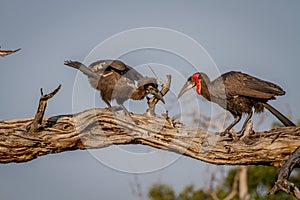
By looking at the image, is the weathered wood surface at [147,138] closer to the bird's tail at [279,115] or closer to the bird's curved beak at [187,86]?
the bird's tail at [279,115]

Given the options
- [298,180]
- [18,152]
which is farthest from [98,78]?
[298,180]

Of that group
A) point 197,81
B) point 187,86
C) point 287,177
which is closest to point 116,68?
point 187,86

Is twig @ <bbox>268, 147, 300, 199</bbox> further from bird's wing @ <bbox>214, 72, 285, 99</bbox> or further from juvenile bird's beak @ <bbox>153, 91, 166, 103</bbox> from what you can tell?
juvenile bird's beak @ <bbox>153, 91, 166, 103</bbox>

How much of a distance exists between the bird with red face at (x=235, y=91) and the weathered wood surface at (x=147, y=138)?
1.01m

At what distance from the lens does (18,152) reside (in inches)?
245

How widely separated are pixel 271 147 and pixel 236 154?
1.21 feet

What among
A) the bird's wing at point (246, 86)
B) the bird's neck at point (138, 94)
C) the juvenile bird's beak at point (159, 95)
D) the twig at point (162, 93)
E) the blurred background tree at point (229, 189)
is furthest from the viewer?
the blurred background tree at point (229, 189)

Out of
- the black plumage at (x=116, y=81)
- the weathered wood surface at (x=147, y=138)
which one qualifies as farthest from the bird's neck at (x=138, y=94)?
the weathered wood surface at (x=147, y=138)

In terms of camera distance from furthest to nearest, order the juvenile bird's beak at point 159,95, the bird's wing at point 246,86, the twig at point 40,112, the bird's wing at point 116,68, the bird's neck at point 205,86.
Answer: the bird's neck at point 205,86 < the bird's wing at point 116,68 < the bird's wing at point 246,86 < the juvenile bird's beak at point 159,95 < the twig at point 40,112

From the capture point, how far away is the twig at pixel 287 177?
18.5ft

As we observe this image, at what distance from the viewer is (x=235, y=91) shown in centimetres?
760

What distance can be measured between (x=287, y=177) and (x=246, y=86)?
79.4 inches

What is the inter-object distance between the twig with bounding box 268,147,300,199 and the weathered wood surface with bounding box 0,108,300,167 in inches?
13.8

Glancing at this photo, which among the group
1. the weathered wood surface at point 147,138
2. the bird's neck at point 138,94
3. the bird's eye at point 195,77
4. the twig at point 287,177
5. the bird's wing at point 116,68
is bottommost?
the twig at point 287,177
